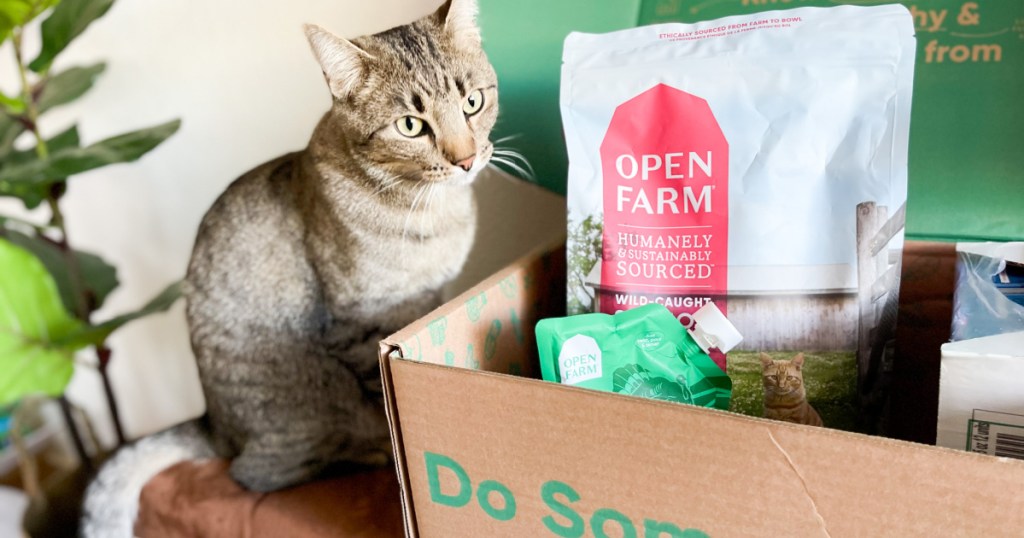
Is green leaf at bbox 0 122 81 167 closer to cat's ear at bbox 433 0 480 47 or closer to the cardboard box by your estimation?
cat's ear at bbox 433 0 480 47

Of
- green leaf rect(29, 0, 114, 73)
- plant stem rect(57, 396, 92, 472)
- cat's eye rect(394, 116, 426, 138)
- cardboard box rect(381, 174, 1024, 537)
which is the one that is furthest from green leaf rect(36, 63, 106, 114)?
cardboard box rect(381, 174, 1024, 537)

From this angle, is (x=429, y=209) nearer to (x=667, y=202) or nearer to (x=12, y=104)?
(x=667, y=202)

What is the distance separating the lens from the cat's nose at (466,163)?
0.77 meters

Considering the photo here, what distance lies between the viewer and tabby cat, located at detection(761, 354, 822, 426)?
2.15 ft

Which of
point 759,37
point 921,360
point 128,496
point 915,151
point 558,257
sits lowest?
point 128,496

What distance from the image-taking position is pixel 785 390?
655 millimetres

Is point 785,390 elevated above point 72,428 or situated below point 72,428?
above

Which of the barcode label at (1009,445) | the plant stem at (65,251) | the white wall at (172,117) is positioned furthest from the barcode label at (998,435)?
the plant stem at (65,251)

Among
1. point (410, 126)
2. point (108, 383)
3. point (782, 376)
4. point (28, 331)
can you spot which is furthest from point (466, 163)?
point (108, 383)

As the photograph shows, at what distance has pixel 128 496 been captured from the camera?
3.10 feet

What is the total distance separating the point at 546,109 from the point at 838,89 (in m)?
0.40

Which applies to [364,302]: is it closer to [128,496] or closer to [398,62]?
[398,62]

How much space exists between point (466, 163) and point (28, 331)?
676 millimetres

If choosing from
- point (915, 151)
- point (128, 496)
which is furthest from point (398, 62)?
point (128, 496)
